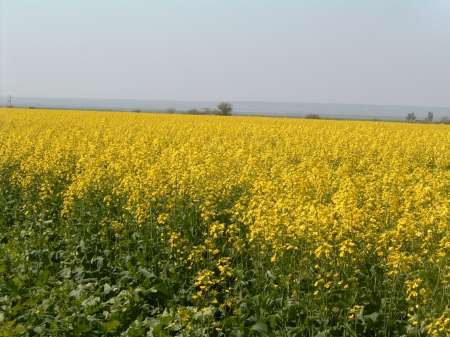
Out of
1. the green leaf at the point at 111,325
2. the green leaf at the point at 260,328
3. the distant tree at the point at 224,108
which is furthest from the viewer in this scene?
the distant tree at the point at 224,108

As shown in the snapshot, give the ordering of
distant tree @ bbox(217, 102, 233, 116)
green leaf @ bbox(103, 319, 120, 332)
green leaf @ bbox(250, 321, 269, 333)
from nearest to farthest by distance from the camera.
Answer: green leaf @ bbox(250, 321, 269, 333) < green leaf @ bbox(103, 319, 120, 332) < distant tree @ bbox(217, 102, 233, 116)

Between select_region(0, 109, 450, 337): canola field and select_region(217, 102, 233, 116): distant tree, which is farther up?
select_region(217, 102, 233, 116): distant tree

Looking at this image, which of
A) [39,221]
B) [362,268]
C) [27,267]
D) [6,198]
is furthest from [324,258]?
[6,198]

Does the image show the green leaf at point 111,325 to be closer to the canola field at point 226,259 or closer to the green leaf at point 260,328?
the canola field at point 226,259

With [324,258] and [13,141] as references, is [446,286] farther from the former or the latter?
[13,141]

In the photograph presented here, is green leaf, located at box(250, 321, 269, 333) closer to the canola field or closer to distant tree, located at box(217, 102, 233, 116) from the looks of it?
the canola field

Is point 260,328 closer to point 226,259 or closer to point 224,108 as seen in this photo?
point 226,259

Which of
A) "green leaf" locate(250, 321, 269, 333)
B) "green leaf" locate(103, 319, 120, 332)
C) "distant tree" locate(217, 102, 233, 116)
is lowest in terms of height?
"green leaf" locate(103, 319, 120, 332)

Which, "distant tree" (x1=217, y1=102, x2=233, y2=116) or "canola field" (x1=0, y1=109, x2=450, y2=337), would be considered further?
"distant tree" (x1=217, y1=102, x2=233, y2=116)

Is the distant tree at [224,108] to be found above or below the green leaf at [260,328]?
above

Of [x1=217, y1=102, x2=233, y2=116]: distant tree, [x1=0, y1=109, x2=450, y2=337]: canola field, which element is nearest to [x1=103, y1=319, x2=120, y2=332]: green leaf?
[x1=0, y1=109, x2=450, y2=337]: canola field

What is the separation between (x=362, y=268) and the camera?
5.52 meters

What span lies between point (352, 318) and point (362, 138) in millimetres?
14337

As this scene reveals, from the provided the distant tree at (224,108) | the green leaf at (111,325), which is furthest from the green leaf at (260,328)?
the distant tree at (224,108)
